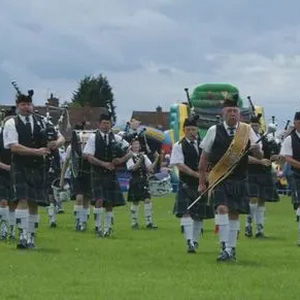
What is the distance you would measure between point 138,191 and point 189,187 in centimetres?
524

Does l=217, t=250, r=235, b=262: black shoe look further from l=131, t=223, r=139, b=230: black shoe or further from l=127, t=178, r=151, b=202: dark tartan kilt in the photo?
l=127, t=178, r=151, b=202: dark tartan kilt

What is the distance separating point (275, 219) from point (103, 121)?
6.12 metres

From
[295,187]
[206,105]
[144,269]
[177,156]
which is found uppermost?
[206,105]

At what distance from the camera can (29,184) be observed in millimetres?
9688

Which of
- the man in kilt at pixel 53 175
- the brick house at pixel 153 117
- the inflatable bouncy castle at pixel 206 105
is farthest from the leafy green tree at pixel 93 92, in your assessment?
the man in kilt at pixel 53 175

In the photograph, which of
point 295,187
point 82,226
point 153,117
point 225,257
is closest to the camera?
point 225,257

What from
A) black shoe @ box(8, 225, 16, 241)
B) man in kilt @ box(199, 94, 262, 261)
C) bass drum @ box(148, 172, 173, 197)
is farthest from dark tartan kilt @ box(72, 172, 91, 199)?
bass drum @ box(148, 172, 173, 197)

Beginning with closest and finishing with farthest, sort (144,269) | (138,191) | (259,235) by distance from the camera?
(144,269) < (259,235) < (138,191)

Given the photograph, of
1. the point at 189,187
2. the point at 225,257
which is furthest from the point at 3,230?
the point at 225,257

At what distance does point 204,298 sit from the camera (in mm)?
6445

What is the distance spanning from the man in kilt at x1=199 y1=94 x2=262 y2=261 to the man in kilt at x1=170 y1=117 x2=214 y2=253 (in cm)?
86

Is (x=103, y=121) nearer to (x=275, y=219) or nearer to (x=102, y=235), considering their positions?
(x=102, y=235)

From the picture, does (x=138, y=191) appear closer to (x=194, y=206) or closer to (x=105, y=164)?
(x=105, y=164)

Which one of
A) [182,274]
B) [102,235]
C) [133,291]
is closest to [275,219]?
[102,235]
